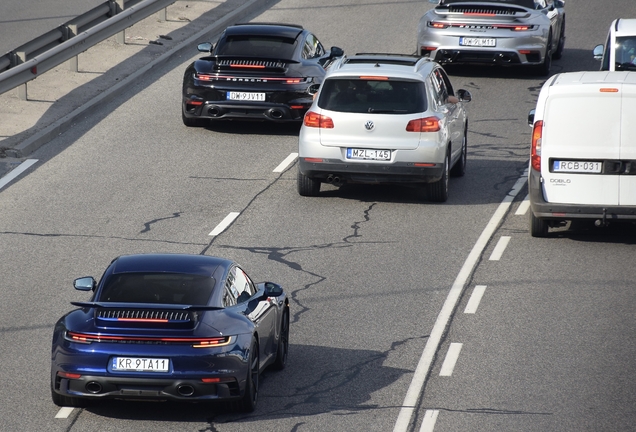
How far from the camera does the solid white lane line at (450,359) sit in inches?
425

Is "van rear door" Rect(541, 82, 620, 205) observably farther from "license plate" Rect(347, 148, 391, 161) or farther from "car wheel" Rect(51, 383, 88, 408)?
"car wheel" Rect(51, 383, 88, 408)

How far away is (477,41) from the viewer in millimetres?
23188

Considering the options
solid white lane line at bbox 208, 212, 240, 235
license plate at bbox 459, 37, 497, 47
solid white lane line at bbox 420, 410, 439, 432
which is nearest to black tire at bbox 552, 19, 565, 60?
license plate at bbox 459, 37, 497, 47

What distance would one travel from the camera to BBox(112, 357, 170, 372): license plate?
907 cm

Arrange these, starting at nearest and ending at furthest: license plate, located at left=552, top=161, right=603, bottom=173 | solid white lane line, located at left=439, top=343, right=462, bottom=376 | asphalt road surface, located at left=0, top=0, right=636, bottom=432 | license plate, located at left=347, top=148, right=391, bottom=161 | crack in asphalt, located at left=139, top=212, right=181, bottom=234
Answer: asphalt road surface, located at left=0, top=0, right=636, bottom=432
solid white lane line, located at left=439, top=343, right=462, bottom=376
license plate, located at left=552, top=161, right=603, bottom=173
crack in asphalt, located at left=139, top=212, right=181, bottom=234
license plate, located at left=347, top=148, right=391, bottom=161

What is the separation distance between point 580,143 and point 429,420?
625 centimetres

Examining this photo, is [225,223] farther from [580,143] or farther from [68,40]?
[68,40]

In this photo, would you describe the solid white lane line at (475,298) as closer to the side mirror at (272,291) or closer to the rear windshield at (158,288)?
the side mirror at (272,291)

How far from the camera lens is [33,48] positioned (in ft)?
66.8

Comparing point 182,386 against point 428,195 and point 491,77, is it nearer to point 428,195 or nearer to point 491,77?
point 428,195

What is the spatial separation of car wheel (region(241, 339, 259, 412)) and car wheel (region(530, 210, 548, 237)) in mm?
6420

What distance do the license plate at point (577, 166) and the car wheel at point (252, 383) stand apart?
637cm

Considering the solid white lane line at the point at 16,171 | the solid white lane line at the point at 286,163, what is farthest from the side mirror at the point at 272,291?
the solid white lane line at the point at 286,163

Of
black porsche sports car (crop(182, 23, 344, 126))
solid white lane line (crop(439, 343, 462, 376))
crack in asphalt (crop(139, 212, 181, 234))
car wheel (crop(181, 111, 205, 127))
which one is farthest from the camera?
car wheel (crop(181, 111, 205, 127))
